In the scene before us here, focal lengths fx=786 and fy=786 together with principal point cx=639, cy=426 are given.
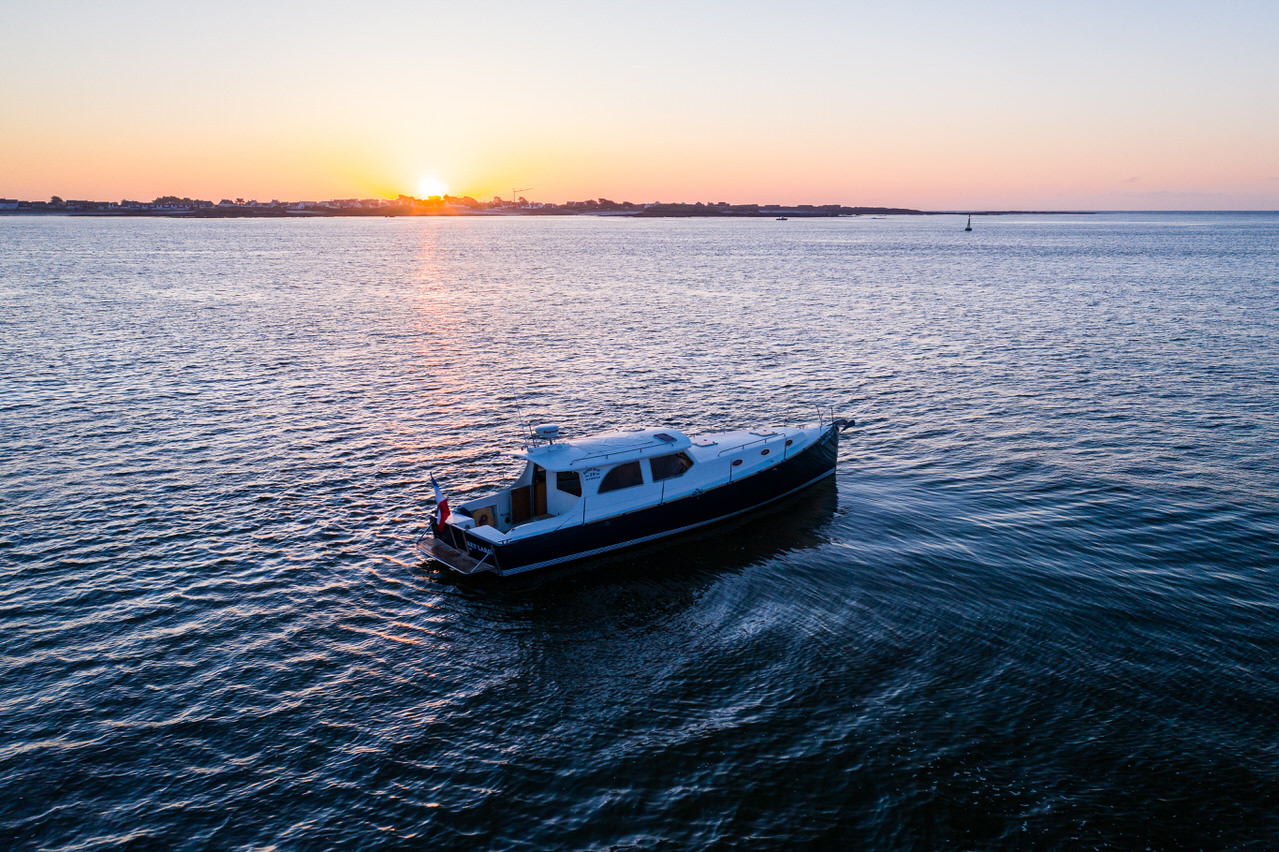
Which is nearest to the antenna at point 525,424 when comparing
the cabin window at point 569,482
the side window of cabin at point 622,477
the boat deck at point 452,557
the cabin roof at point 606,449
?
the cabin roof at point 606,449

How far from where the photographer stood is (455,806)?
1628 cm

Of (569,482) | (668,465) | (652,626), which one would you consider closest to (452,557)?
(569,482)

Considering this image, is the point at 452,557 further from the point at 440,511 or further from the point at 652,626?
the point at 652,626

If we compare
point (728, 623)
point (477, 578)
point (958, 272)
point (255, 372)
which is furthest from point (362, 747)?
point (958, 272)

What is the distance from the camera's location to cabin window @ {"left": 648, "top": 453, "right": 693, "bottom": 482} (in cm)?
2844

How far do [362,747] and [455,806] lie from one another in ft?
9.95

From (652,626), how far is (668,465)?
281 inches

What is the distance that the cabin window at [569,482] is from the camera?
27.1 metres

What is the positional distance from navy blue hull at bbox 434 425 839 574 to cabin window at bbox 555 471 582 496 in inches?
51.4

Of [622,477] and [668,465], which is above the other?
[668,465]

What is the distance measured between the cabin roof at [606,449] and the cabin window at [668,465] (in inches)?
10.2

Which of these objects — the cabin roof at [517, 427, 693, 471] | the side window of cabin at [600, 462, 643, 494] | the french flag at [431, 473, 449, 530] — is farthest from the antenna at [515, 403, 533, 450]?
the french flag at [431, 473, 449, 530]

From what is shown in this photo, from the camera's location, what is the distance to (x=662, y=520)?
93.0 ft

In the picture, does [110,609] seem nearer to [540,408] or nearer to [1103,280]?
[540,408]
